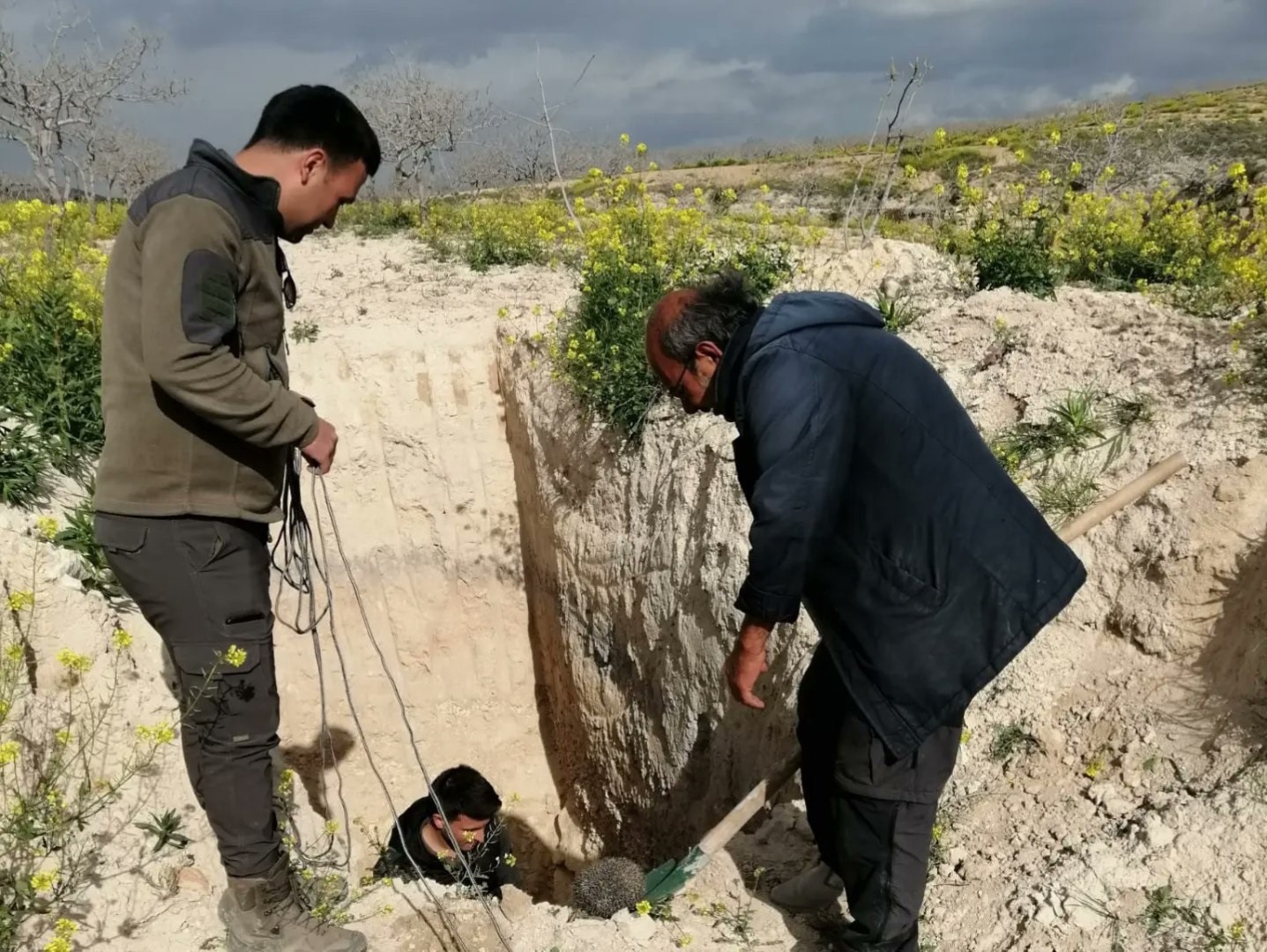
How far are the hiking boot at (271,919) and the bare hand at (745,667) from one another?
1.47m

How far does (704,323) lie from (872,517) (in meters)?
0.61

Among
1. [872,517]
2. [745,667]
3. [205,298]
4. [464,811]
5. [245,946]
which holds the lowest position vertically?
[464,811]

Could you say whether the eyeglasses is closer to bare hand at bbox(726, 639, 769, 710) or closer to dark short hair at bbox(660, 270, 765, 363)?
dark short hair at bbox(660, 270, 765, 363)

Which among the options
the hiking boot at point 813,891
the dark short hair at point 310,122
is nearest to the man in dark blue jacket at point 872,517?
the hiking boot at point 813,891

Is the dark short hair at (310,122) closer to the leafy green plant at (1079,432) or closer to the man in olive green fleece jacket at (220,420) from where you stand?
the man in olive green fleece jacket at (220,420)

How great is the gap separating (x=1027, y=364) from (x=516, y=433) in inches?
134

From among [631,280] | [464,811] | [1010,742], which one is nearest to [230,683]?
[464,811]

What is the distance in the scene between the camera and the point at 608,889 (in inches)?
113

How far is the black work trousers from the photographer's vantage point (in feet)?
6.98

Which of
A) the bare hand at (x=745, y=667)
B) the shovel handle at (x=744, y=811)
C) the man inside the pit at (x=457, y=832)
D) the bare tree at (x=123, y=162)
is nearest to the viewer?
the bare hand at (x=745, y=667)

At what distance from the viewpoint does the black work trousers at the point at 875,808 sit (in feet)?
6.98

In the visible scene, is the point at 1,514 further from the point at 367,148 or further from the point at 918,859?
the point at 918,859

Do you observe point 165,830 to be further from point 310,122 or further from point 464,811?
point 310,122

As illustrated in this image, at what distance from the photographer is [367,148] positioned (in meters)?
2.13
